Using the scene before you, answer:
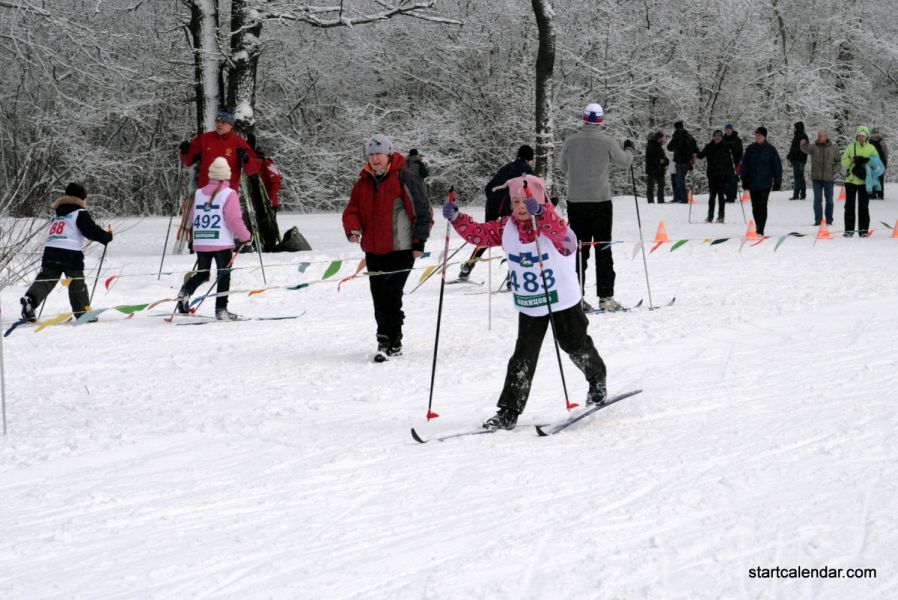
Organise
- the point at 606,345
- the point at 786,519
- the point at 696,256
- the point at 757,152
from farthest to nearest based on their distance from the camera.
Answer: the point at 757,152, the point at 696,256, the point at 606,345, the point at 786,519

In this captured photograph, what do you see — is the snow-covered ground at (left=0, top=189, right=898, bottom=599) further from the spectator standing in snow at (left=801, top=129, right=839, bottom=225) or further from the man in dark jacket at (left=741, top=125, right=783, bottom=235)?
the spectator standing in snow at (left=801, top=129, right=839, bottom=225)

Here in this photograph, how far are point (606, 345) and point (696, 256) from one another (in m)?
6.33

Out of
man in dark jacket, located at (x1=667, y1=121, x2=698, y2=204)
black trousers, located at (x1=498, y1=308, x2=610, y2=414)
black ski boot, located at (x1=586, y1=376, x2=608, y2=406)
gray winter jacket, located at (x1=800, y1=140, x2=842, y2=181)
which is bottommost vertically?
black ski boot, located at (x1=586, y1=376, x2=608, y2=406)

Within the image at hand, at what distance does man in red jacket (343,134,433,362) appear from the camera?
26.6ft

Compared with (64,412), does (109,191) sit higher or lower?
higher

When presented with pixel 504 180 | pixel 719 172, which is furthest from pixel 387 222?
pixel 719 172

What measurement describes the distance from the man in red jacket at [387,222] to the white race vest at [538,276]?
2237mm

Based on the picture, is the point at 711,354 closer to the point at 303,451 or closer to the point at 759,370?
the point at 759,370

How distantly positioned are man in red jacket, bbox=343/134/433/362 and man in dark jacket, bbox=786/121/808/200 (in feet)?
55.0

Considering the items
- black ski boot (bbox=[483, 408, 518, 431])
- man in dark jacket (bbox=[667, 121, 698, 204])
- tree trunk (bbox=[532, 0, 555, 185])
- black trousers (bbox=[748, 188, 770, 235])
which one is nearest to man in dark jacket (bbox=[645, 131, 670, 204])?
man in dark jacket (bbox=[667, 121, 698, 204])

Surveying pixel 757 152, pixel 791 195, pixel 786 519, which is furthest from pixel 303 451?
pixel 791 195

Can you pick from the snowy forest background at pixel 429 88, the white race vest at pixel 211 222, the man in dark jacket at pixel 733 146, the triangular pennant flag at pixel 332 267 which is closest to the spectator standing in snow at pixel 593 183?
the triangular pennant flag at pixel 332 267

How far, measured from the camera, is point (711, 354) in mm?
7867

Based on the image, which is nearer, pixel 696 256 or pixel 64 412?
pixel 64 412
